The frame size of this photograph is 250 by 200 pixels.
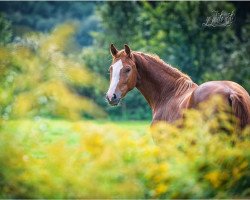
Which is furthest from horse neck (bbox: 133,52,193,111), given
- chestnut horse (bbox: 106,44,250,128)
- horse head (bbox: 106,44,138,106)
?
horse head (bbox: 106,44,138,106)

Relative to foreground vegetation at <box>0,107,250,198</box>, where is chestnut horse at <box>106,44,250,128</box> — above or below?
above

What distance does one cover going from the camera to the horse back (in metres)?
4.69

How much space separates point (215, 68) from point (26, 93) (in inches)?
385

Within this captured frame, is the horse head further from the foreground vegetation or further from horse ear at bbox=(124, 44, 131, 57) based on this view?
the foreground vegetation

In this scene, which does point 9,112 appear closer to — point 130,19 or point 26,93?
point 26,93

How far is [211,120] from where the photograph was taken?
4.30 meters

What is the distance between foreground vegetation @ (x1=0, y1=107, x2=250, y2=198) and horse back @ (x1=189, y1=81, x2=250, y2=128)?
1.69 feet

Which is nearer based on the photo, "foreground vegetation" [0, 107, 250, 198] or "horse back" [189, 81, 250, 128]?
"foreground vegetation" [0, 107, 250, 198]

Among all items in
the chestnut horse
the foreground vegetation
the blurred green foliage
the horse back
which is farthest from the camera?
the chestnut horse

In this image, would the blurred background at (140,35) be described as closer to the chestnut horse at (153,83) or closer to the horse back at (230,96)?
the chestnut horse at (153,83)

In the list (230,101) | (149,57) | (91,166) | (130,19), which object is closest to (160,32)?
(130,19)

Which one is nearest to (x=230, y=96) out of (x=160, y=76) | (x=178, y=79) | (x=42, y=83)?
(x=178, y=79)

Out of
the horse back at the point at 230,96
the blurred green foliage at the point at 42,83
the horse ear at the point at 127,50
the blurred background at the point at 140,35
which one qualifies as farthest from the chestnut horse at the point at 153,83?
the blurred background at the point at 140,35

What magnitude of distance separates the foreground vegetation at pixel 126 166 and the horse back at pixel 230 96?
0.52m
